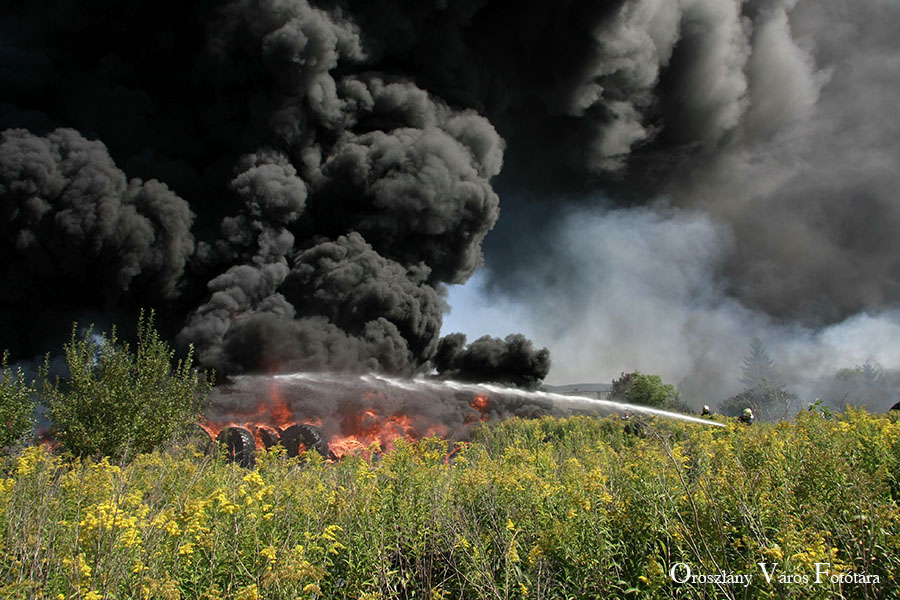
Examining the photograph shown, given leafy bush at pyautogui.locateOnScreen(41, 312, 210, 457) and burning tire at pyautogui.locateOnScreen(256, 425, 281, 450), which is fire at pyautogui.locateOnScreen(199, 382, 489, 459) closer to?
burning tire at pyautogui.locateOnScreen(256, 425, 281, 450)

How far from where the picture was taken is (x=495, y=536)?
335 cm

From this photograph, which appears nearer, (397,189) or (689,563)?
→ (689,563)

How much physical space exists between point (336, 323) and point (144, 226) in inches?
418

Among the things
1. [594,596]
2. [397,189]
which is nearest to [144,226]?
[397,189]

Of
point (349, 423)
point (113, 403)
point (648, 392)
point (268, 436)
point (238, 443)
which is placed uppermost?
point (648, 392)

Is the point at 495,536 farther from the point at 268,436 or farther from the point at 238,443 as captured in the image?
the point at 268,436

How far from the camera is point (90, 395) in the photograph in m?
8.86

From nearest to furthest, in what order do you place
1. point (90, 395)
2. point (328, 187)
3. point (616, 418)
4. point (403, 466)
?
1. point (403, 466)
2. point (90, 395)
3. point (616, 418)
4. point (328, 187)

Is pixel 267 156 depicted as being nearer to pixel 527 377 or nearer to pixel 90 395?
pixel 527 377

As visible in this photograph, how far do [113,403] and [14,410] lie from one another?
285cm

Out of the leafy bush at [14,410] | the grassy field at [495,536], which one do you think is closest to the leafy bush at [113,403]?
the leafy bush at [14,410]

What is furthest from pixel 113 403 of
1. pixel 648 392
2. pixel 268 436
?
pixel 648 392

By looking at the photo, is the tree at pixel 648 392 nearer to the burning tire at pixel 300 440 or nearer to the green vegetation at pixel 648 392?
the green vegetation at pixel 648 392

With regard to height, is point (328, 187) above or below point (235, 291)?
above
